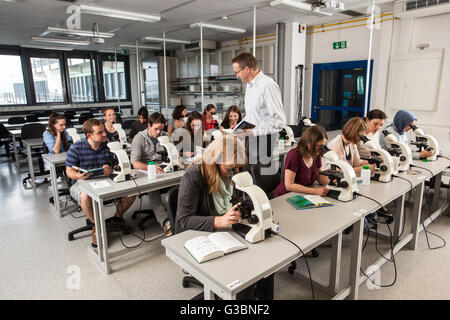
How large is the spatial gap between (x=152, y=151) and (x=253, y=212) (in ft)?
6.47

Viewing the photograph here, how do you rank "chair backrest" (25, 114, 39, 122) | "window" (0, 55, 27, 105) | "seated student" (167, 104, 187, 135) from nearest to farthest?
"seated student" (167, 104, 187, 135) → "chair backrest" (25, 114, 39, 122) → "window" (0, 55, 27, 105)

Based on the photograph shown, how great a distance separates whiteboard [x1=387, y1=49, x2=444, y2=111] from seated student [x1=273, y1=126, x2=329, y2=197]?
385cm

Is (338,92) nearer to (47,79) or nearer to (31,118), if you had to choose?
(31,118)

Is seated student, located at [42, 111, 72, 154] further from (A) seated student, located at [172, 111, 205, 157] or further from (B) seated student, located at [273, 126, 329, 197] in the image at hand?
(B) seated student, located at [273, 126, 329, 197]

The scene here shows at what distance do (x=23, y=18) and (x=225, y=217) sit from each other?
6.03 meters

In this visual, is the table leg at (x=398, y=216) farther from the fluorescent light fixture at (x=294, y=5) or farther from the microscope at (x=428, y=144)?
the fluorescent light fixture at (x=294, y=5)

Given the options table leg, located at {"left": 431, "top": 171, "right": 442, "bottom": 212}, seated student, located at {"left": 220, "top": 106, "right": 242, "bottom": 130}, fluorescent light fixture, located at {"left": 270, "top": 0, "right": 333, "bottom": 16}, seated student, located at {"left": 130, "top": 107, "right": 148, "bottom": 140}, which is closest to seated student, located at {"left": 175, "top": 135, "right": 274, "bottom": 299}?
table leg, located at {"left": 431, "top": 171, "right": 442, "bottom": 212}

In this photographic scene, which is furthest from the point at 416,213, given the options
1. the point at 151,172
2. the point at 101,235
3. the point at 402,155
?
the point at 101,235

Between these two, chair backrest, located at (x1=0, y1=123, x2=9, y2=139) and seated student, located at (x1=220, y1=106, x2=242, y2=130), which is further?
chair backrest, located at (x1=0, y1=123, x2=9, y2=139)

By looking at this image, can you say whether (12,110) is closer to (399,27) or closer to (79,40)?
(79,40)

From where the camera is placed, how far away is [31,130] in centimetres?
572

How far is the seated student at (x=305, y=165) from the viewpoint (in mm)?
2281

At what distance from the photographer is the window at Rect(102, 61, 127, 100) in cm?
1000

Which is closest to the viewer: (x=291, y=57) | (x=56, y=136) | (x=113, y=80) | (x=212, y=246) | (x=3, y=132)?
(x=212, y=246)
